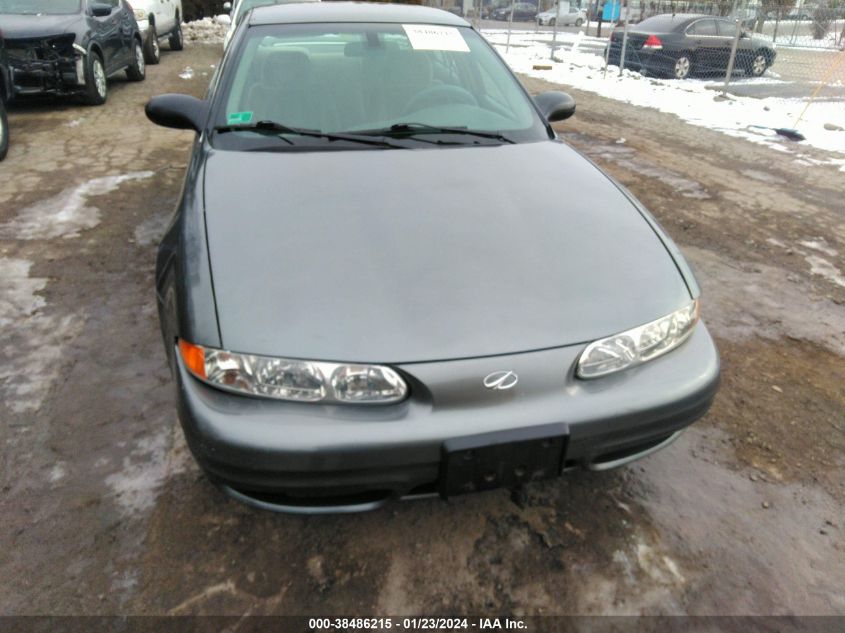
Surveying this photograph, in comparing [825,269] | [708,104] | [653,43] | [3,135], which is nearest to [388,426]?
[825,269]

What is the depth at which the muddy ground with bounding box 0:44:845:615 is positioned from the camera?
1.87 m

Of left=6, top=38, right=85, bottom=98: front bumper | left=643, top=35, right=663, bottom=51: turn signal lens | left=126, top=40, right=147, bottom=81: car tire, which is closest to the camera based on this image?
left=6, top=38, right=85, bottom=98: front bumper

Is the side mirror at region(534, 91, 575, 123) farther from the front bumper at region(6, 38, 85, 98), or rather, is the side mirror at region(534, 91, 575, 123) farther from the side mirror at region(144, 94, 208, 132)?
the front bumper at region(6, 38, 85, 98)

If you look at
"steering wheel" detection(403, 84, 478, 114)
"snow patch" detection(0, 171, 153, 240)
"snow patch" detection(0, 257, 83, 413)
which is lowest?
"snow patch" detection(0, 257, 83, 413)

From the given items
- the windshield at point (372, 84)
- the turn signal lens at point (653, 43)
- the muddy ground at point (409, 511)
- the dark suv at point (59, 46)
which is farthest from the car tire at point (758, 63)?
the windshield at point (372, 84)

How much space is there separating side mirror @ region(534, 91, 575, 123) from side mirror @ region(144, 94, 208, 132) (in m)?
1.66

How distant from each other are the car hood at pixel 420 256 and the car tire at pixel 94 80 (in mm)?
6262

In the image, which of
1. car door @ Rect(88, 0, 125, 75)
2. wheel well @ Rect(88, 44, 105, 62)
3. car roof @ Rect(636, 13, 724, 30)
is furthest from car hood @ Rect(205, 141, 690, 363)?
car roof @ Rect(636, 13, 724, 30)

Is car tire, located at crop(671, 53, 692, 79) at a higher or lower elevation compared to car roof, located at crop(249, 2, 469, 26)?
lower

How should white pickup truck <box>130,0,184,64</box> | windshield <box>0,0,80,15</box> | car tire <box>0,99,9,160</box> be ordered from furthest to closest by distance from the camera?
white pickup truck <box>130,0,184,64</box> → windshield <box>0,0,80,15</box> → car tire <box>0,99,9,160</box>

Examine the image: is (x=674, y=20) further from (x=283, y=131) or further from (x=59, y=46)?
(x=283, y=131)

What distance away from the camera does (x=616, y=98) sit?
10234mm

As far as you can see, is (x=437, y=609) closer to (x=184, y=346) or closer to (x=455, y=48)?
(x=184, y=346)

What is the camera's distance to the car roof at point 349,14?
317 centimetres
